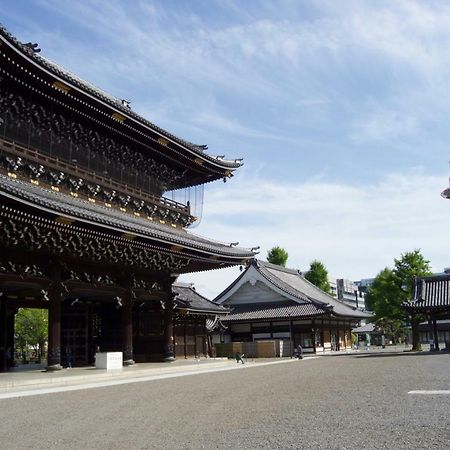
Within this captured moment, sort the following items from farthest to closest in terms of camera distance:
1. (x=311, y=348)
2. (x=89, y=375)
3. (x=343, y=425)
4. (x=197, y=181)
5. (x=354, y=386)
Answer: (x=311, y=348) < (x=197, y=181) < (x=89, y=375) < (x=354, y=386) < (x=343, y=425)

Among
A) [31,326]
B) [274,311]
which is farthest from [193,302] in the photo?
[31,326]

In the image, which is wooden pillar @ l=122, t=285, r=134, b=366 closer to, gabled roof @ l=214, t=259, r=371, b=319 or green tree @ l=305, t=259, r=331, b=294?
gabled roof @ l=214, t=259, r=371, b=319

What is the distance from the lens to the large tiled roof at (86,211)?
17.8m

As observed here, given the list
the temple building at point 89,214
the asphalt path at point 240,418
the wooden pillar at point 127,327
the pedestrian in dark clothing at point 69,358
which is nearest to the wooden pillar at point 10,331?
the temple building at point 89,214

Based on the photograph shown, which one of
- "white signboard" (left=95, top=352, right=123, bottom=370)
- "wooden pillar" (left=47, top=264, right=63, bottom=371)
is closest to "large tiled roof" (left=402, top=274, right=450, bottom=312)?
"white signboard" (left=95, top=352, right=123, bottom=370)

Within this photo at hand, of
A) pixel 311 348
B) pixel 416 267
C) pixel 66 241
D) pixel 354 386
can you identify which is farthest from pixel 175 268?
pixel 416 267

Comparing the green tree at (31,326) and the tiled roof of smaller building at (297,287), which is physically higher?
the tiled roof of smaller building at (297,287)

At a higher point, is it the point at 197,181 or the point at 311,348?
the point at 197,181

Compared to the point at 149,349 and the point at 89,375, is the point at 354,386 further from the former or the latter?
the point at 149,349

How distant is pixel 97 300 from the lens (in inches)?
1141

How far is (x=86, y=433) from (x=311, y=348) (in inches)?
1583

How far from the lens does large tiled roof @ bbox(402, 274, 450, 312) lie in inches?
1585

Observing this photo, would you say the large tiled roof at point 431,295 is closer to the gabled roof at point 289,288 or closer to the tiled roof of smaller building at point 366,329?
the gabled roof at point 289,288

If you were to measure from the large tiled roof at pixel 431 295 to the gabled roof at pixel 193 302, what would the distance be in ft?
48.9
